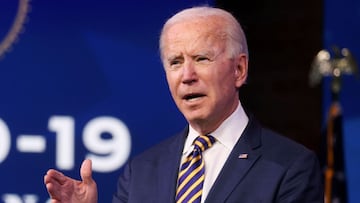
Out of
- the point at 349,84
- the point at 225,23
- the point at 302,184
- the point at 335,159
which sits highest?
the point at 225,23

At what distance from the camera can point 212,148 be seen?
2.37 metres

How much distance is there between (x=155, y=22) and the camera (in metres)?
3.73

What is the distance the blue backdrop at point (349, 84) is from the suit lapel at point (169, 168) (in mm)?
1751

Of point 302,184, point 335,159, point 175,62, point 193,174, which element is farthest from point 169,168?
point 335,159

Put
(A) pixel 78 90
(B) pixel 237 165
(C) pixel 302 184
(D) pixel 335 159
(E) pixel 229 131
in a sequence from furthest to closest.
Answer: (D) pixel 335 159 < (A) pixel 78 90 < (E) pixel 229 131 < (B) pixel 237 165 < (C) pixel 302 184

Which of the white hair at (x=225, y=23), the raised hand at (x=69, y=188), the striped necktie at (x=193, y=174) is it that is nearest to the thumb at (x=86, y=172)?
the raised hand at (x=69, y=188)

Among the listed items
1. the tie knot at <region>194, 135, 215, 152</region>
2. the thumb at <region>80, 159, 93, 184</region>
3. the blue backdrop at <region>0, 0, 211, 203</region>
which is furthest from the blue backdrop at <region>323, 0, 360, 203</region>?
the thumb at <region>80, 159, 93, 184</region>

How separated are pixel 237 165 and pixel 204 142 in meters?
0.14

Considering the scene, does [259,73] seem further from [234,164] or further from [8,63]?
[234,164]

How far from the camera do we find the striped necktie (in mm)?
2266

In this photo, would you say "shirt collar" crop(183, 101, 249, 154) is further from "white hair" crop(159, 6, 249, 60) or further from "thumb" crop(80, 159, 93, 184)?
"thumb" crop(80, 159, 93, 184)

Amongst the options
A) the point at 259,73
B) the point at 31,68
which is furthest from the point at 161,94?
the point at 259,73

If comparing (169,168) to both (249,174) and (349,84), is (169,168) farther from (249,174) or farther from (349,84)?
(349,84)

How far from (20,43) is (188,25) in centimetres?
138
